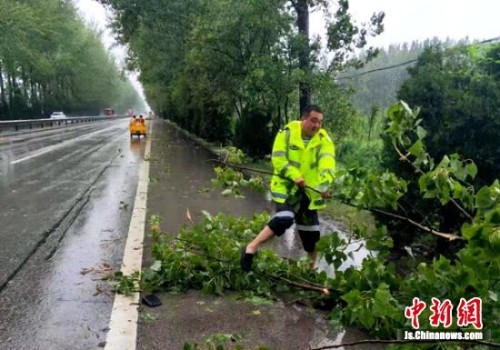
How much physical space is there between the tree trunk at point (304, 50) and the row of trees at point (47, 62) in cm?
2277

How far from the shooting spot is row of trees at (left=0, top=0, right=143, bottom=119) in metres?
31.0

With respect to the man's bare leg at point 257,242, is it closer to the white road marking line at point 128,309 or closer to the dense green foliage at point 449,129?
the white road marking line at point 128,309

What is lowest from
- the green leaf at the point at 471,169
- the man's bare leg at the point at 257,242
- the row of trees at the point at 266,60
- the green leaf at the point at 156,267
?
the green leaf at the point at 156,267

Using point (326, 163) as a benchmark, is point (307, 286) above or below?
below

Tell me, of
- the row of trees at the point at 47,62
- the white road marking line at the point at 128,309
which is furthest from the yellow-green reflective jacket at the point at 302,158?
the row of trees at the point at 47,62

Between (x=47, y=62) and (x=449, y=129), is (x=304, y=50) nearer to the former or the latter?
(x=449, y=129)

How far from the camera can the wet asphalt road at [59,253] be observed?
3.86m

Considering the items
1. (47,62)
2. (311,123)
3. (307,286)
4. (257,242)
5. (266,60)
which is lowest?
(307,286)

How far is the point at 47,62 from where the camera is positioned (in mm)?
42000

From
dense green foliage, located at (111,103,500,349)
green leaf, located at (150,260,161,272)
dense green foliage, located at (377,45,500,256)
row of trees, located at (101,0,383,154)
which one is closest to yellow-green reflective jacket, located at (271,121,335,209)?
dense green foliage, located at (111,103,500,349)

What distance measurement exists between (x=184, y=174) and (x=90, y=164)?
380 centimetres

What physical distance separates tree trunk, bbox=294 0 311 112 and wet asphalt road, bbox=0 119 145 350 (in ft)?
17.0

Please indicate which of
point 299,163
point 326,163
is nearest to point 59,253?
point 299,163

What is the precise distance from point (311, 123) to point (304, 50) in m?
8.98
